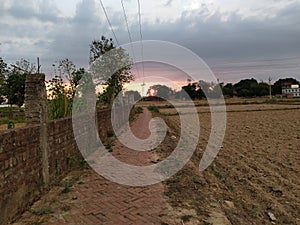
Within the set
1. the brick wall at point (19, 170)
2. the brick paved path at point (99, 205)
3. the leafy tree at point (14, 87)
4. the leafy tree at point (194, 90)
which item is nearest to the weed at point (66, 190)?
the brick paved path at point (99, 205)

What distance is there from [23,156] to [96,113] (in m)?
5.77

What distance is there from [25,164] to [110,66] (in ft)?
50.0

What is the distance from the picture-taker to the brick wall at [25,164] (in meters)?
3.74

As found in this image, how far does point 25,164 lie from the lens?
172 inches

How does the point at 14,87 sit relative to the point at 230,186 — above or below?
above

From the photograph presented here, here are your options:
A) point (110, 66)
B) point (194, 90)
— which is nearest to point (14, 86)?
point (110, 66)

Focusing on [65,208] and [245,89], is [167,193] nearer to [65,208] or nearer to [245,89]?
[65,208]

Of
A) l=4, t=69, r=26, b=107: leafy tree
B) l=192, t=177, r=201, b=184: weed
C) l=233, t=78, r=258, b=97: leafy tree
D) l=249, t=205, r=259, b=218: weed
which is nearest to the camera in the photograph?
l=249, t=205, r=259, b=218: weed

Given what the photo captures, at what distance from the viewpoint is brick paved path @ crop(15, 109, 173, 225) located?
13.3 ft

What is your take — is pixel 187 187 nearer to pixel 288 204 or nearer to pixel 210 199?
pixel 210 199

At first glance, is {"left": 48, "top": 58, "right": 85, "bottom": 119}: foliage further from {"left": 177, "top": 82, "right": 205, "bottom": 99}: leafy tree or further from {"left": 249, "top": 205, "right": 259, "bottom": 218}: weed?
{"left": 177, "top": 82, "right": 205, "bottom": 99}: leafy tree

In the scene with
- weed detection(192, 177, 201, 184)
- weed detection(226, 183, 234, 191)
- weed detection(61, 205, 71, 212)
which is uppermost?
weed detection(61, 205, 71, 212)

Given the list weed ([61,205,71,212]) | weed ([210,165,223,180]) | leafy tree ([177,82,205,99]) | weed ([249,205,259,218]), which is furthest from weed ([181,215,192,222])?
leafy tree ([177,82,205,99])

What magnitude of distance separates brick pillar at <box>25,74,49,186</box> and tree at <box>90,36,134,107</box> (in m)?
11.5
